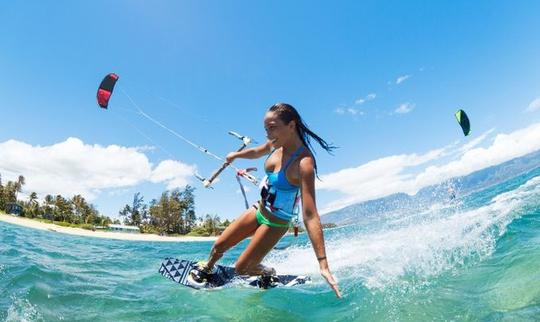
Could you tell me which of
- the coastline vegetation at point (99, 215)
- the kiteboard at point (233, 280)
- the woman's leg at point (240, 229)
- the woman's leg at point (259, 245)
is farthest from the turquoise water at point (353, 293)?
the coastline vegetation at point (99, 215)

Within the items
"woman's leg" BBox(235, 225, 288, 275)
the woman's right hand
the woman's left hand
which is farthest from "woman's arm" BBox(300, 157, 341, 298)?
the woman's right hand

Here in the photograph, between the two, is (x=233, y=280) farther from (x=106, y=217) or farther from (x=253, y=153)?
(x=106, y=217)

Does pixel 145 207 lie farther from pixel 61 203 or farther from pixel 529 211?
pixel 529 211

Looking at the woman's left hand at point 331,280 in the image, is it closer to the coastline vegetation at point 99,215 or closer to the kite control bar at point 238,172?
the kite control bar at point 238,172

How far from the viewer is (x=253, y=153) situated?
583cm

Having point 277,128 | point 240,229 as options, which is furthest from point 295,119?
point 240,229

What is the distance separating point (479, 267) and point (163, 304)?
564cm

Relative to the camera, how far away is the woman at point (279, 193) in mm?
3852

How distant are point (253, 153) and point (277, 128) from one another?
1430mm

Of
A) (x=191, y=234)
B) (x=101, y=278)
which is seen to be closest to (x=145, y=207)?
(x=191, y=234)

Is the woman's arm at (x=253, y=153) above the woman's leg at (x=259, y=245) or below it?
above

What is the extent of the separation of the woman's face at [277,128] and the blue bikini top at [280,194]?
1.12 feet

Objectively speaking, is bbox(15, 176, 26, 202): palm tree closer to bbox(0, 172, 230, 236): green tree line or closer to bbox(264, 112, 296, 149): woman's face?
bbox(0, 172, 230, 236): green tree line

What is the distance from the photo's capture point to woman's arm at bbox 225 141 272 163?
568 centimetres
